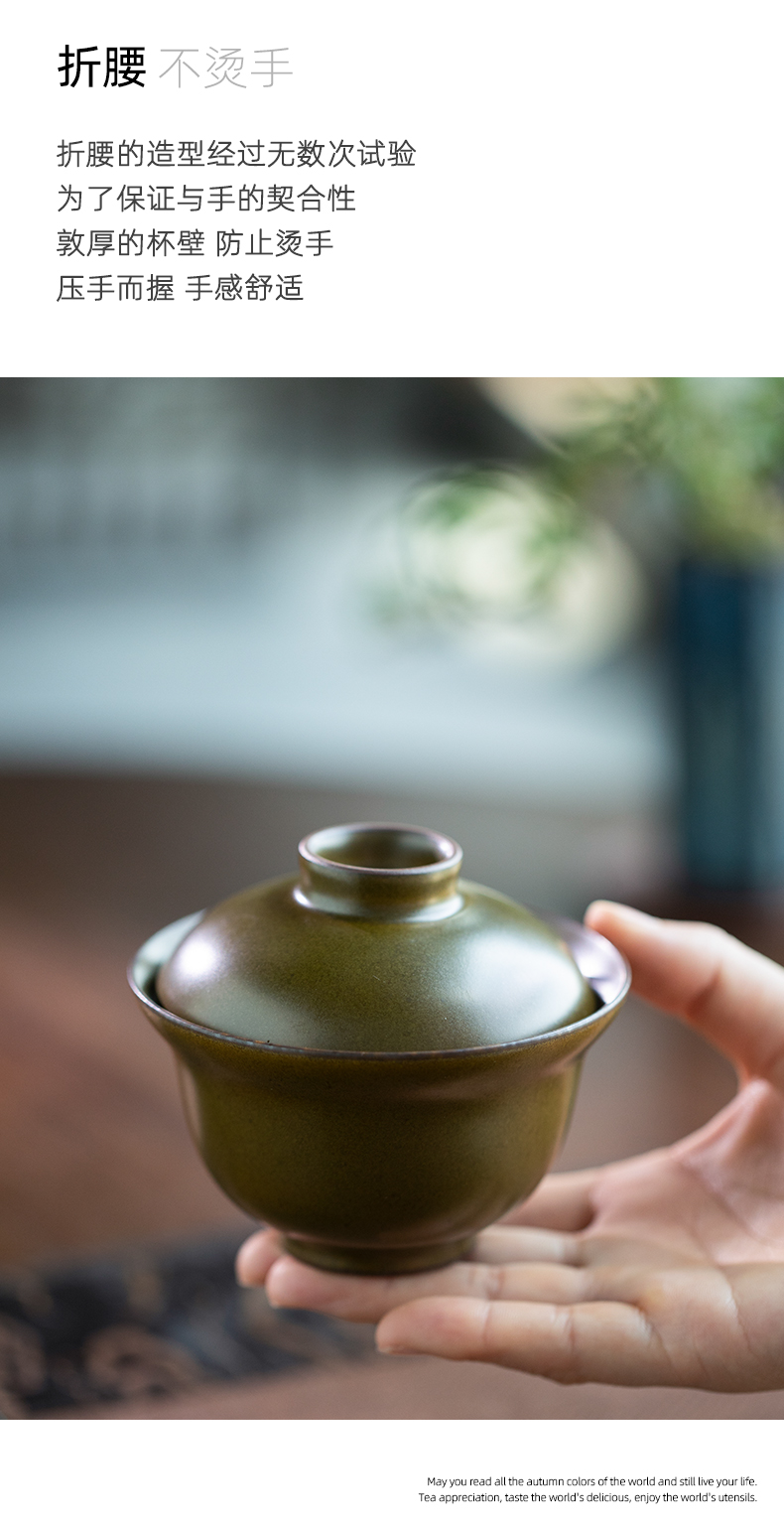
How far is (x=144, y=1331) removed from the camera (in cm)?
95

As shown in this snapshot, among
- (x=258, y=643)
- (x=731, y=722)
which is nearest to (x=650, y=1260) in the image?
(x=731, y=722)

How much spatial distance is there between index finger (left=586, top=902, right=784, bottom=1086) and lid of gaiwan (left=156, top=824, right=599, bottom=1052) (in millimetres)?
149

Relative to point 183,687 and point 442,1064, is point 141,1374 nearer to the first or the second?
point 442,1064

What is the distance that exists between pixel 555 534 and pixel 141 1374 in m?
1.00

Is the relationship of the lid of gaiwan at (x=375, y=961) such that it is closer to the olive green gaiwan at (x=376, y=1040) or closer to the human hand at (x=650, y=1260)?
the olive green gaiwan at (x=376, y=1040)

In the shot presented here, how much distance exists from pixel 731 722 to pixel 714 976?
2.25ft

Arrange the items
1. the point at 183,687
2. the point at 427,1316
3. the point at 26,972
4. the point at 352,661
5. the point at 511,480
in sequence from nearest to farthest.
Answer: the point at 427,1316, the point at 26,972, the point at 511,480, the point at 183,687, the point at 352,661

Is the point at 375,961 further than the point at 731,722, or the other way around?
the point at 731,722

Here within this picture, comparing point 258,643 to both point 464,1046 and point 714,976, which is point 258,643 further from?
point 464,1046

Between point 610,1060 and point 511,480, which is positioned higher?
point 511,480

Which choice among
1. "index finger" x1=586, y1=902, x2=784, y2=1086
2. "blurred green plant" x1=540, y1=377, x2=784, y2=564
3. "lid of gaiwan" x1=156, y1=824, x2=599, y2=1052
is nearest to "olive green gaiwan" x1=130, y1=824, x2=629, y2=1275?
"lid of gaiwan" x1=156, y1=824, x2=599, y2=1052

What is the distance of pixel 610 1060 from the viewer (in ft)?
4.05

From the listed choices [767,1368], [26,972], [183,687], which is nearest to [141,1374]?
[767,1368]

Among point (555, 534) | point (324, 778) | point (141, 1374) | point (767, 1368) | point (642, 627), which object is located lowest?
point (141, 1374)
